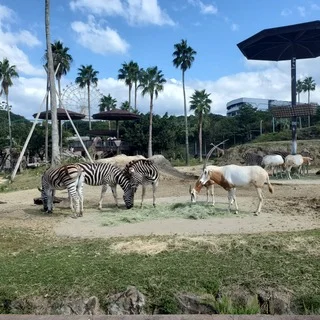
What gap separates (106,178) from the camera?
40.2 ft

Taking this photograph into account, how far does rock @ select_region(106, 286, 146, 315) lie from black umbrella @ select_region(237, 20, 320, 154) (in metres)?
28.9

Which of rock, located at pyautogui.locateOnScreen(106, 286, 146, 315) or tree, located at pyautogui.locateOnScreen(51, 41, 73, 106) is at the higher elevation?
tree, located at pyautogui.locateOnScreen(51, 41, 73, 106)

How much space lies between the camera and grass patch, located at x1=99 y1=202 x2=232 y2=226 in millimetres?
9898

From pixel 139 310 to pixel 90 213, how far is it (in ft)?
22.2

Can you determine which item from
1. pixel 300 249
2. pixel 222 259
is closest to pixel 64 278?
pixel 222 259

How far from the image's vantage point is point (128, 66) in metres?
63.2

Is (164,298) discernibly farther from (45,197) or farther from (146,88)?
(146,88)

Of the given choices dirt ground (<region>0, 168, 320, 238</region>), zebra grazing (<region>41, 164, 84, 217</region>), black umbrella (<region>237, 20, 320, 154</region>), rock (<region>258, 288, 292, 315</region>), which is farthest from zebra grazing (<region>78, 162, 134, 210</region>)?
black umbrella (<region>237, 20, 320, 154</region>)

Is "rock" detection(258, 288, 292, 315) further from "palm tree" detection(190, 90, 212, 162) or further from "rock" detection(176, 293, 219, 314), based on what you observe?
"palm tree" detection(190, 90, 212, 162)

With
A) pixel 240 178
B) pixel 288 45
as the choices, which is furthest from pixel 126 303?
pixel 288 45

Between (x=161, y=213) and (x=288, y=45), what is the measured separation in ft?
96.2

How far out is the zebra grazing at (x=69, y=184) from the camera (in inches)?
425

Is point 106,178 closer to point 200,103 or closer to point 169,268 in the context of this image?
point 169,268

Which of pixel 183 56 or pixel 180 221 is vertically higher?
pixel 183 56
